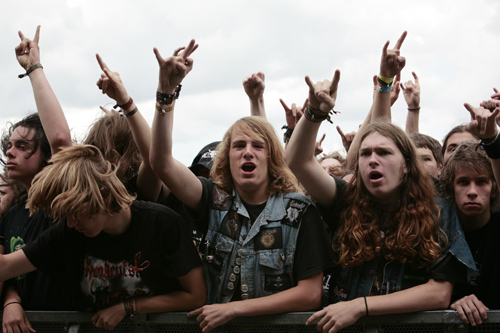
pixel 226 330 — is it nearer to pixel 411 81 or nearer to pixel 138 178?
pixel 138 178

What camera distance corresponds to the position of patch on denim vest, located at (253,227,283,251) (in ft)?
10.1

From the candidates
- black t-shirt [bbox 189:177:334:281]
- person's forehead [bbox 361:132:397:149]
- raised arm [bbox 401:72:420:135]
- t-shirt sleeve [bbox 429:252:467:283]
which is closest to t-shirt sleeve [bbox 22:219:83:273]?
black t-shirt [bbox 189:177:334:281]

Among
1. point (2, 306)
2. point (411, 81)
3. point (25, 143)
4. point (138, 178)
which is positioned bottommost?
point (2, 306)

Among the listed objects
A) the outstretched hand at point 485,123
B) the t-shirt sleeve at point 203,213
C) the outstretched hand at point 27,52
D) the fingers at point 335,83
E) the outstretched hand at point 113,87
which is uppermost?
the outstretched hand at point 27,52

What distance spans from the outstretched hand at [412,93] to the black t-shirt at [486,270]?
7.58 feet

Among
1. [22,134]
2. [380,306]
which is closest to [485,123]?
[380,306]

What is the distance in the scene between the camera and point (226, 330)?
2857mm

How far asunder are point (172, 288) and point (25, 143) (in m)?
1.65

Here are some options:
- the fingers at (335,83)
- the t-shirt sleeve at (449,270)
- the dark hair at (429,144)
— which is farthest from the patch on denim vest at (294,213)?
the dark hair at (429,144)

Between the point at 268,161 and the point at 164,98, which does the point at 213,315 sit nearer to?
the point at 268,161

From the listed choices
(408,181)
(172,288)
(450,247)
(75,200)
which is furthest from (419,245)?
(75,200)

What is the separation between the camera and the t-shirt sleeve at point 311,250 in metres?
3.00

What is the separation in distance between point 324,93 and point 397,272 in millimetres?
1159

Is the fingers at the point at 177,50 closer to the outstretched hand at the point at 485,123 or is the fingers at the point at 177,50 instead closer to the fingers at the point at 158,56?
the fingers at the point at 158,56
